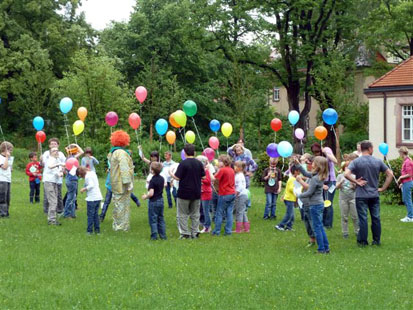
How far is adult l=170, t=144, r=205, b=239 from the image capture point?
11.5 m

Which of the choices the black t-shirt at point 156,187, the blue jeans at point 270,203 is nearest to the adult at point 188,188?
the black t-shirt at point 156,187

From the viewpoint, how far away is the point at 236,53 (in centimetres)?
3950

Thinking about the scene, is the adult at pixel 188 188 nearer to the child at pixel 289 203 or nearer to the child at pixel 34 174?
the child at pixel 289 203

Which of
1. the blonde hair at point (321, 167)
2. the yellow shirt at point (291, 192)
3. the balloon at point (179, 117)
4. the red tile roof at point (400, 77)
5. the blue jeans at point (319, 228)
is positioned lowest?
the blue jeans at point (319, 228)

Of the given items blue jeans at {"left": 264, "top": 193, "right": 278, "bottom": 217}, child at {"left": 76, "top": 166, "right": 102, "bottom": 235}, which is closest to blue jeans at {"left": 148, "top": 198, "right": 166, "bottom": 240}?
child at {"left": 76, "top": 166, "right": 102, "bottom": 235}

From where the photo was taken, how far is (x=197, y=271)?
862 cm

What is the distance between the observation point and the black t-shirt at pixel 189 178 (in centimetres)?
1149

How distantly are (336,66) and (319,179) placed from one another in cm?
2534

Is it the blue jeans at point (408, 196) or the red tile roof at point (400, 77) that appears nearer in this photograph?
the blue jeans at point (408, 196)

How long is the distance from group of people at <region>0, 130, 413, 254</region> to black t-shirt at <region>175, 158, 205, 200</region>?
0.06 feet

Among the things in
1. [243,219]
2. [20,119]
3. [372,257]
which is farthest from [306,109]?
[372,257]

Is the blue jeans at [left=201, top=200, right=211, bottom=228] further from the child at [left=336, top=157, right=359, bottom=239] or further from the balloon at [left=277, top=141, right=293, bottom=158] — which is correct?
the child at [left=336, top=157, right=359, bottom=239]

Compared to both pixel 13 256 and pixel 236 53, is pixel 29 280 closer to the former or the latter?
pixel 13 256

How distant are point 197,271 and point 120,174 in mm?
4265
